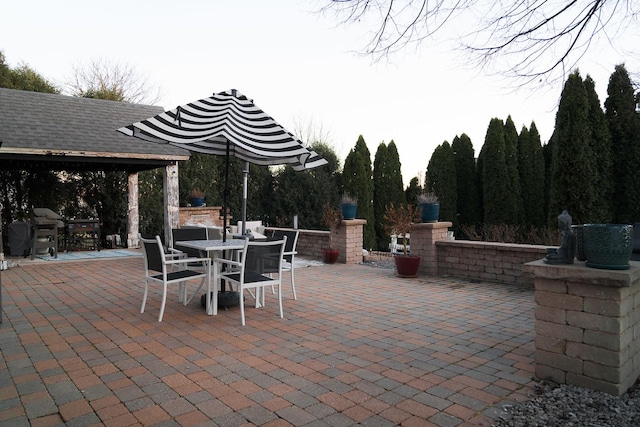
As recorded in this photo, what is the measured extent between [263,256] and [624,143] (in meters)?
8.60

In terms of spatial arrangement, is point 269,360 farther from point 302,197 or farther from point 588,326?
point 302,197

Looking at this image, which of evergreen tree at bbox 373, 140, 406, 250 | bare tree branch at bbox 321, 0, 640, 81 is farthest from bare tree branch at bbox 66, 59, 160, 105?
bare tree branch at bbox 321, 0, 640, 81

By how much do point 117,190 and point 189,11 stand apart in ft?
19.5

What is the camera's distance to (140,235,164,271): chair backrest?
429cm

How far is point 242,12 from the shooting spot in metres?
5.53

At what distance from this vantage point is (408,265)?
22.5 ft

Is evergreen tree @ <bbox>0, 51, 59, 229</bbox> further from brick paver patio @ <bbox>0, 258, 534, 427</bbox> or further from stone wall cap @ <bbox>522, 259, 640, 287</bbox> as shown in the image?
stone wall cap @ <bbox>522, 259, 640, 287</bbox>

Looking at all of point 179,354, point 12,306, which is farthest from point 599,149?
point 12,306

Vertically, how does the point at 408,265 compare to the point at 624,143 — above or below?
below

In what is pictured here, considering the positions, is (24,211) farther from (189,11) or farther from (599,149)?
(599,149)

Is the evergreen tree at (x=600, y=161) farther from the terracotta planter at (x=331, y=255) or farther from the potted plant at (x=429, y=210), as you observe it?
the terracotta planter at (x=331, y=255)

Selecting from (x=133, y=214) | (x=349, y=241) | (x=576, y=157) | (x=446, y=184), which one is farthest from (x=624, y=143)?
(x=133, y=214)

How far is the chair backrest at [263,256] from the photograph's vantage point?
429 cm

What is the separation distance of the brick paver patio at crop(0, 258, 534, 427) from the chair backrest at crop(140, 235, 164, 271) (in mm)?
550
